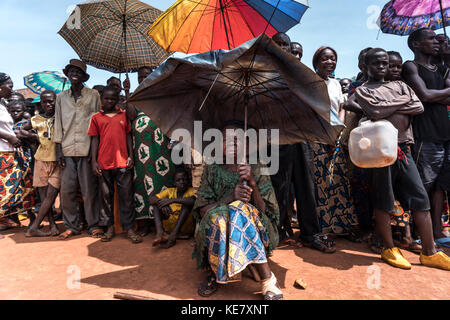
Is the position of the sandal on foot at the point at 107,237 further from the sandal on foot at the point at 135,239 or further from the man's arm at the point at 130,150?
the man's arm at the point at 130,150

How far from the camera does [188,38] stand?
166 inches

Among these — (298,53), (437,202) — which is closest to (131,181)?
(298,53)

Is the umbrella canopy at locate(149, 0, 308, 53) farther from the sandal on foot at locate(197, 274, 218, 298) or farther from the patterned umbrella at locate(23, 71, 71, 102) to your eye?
the patterned umbrella at locate(23, 71, 71, 102)

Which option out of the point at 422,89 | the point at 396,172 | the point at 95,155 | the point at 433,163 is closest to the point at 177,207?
the point at 95,155

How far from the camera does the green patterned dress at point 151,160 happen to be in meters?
4.42

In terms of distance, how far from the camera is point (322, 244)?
3.67 meters

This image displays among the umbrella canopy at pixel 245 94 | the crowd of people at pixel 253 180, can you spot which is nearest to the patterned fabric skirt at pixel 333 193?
the crowd of people at pixel 253 180

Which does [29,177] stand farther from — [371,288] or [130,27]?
[371,288]

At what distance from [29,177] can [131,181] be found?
2264mm

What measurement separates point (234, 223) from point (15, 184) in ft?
14.8

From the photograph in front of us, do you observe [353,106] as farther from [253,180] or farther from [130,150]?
[130,150]

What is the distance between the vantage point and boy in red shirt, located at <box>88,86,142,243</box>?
4305mm

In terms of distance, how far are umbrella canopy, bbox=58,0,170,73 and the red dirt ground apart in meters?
3.03

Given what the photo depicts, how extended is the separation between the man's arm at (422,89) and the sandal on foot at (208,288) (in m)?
3.33
